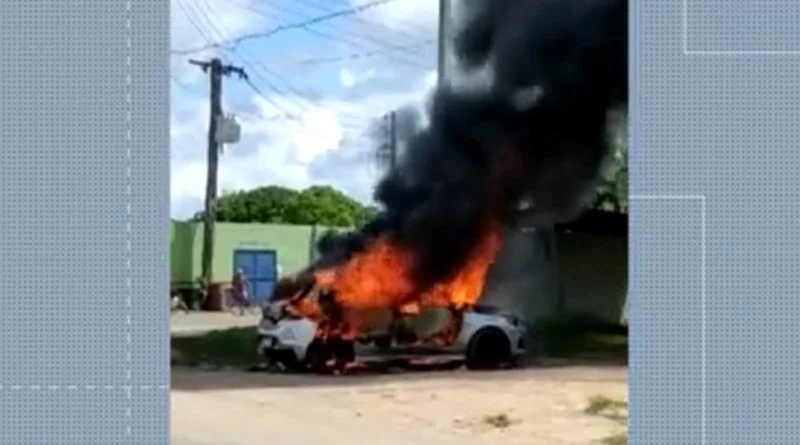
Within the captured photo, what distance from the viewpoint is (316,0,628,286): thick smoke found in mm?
10680

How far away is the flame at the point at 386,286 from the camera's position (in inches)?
408

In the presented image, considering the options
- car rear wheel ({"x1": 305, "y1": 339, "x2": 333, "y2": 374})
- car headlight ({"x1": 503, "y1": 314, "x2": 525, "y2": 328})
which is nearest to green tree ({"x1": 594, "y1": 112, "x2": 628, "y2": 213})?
car headlight ({"x1": 503, "y1": 314, "x2": 525, "y2": 328})

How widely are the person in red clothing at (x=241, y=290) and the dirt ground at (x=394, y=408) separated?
1.85m

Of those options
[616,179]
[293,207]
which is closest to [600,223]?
[616,179]

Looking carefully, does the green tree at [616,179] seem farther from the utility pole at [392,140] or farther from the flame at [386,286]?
the utility pole at [392,140]

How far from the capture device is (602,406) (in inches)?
345

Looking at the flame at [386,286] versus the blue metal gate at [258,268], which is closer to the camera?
the flame at [386,286]
